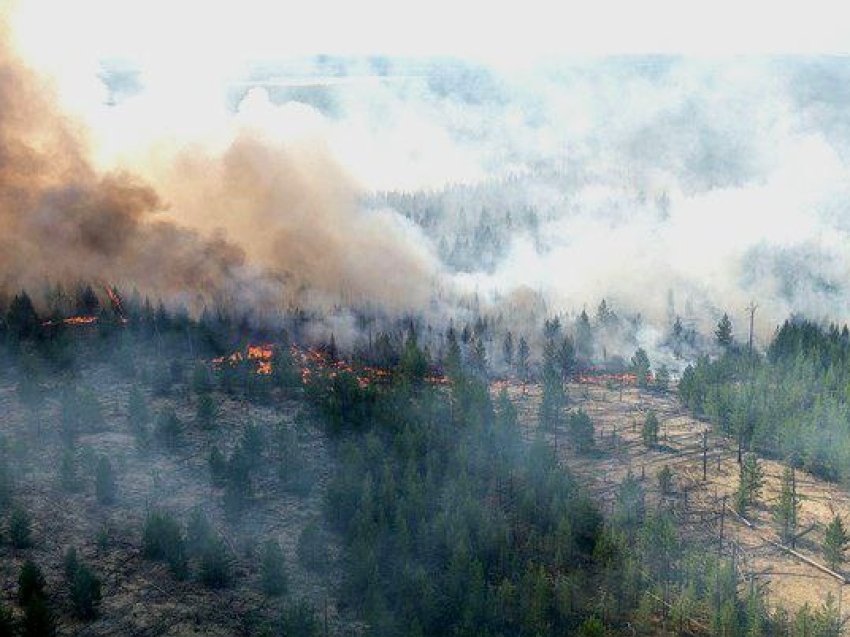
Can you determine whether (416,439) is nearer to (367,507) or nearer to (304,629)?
(367,507)

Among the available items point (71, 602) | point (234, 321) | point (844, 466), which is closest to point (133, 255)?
point (234, 321)

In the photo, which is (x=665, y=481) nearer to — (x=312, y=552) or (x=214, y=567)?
(x=312, y=552)

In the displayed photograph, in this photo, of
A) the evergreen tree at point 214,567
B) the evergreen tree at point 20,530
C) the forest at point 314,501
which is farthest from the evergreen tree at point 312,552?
the evergreen tree at point 20,530

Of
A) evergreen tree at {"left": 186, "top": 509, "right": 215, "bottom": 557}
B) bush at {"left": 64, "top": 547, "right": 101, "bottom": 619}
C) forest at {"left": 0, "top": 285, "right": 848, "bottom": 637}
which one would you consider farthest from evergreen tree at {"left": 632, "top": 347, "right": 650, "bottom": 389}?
bush at {"left": 64, "top": 547, "right": 101, "bottom": 619}

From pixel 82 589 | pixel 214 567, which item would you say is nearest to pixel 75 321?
pixel 214 567

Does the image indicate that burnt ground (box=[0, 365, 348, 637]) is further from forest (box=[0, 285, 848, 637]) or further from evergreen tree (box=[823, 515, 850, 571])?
evergreen tree (box=[823, 515, 850, 571])

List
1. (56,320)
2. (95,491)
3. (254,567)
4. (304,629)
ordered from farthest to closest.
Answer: (56,320), (95,491), (254,567), (304,629)
